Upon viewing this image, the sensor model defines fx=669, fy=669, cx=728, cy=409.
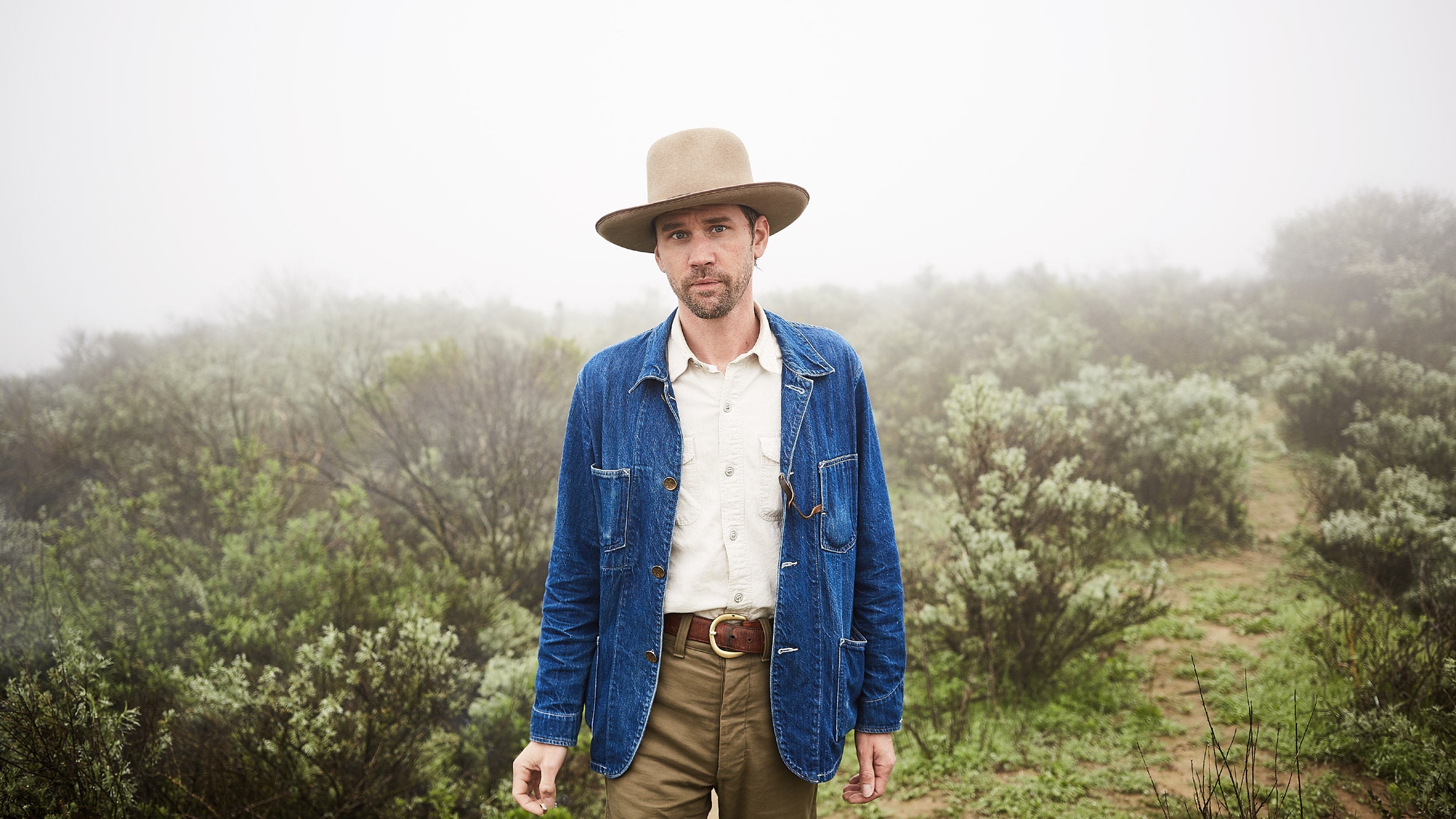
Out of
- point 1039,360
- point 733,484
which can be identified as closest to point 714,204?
point 733,484

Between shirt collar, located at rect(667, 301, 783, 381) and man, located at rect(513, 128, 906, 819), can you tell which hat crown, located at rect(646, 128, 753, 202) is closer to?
man, located at rect(513, 128, 906, 819)

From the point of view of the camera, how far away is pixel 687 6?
54312 millimetres

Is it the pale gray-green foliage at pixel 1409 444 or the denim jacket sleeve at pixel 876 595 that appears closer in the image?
the denim jacket sleeve at pixel 876 595

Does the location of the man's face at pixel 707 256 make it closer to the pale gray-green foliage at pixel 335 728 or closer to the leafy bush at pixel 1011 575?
the pale gray-green foliage at pixel 335 728

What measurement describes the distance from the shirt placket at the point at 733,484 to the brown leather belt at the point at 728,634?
2.1 inches

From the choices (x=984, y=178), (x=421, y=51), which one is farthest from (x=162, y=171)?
(x=984, y=178)

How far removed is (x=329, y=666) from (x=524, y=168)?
97.6 ft

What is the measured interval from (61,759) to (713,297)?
342 centimetres

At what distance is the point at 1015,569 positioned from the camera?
16.4 feet

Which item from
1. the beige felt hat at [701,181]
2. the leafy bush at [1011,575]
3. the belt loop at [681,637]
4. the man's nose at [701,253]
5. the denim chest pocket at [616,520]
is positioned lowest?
the leafy bush at [1011,575]

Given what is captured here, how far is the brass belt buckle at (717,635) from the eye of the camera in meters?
1.67

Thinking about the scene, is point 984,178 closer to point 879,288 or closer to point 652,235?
point 879,288

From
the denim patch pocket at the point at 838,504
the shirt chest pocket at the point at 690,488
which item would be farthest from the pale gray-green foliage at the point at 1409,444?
the shirt chest pocket at the point at 690,488

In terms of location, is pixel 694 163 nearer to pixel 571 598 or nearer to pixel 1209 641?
pixel 571 598
